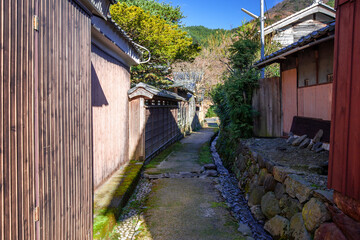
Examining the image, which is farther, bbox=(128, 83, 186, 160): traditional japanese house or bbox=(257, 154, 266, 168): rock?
bbox=(128, 83, 186, 160): traditional japanese house

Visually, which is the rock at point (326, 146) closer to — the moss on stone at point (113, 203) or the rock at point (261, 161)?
the rock at point (261, 161)

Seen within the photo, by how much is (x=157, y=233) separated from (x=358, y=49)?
3.96 metres

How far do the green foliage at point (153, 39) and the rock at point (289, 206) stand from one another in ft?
39.7

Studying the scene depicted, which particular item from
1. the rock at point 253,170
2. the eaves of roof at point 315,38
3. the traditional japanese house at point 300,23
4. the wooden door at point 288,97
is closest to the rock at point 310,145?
the rock at point 253,170

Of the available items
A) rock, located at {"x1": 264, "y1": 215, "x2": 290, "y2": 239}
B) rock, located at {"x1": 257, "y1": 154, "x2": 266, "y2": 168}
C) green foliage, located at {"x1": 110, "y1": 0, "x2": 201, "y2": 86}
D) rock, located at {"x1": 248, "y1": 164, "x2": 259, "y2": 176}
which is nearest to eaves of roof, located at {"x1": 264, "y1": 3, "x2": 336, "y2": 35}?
green foliage, located at {"x1": 110, "y1": 0, "x2": 201, "y2": 86}

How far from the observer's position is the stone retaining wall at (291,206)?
9.52 ft

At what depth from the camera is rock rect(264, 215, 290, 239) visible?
4004 mm

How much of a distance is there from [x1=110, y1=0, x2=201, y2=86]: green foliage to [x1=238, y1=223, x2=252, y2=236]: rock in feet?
39.3

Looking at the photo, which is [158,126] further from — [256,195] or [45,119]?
[45,119]

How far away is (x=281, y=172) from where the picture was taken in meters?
4.63

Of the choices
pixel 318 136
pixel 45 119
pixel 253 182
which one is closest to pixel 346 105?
pixel 45 119

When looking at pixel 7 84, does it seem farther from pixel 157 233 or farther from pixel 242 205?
pixel 242 205

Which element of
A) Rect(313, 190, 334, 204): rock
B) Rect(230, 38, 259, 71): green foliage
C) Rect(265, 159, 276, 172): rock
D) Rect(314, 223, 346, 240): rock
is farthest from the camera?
Rect(230, 38, 259, 71): green foliage

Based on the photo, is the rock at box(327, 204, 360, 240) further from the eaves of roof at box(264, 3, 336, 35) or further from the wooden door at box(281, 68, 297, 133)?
the eaves of roof at box(264, 3, 336, 35)
